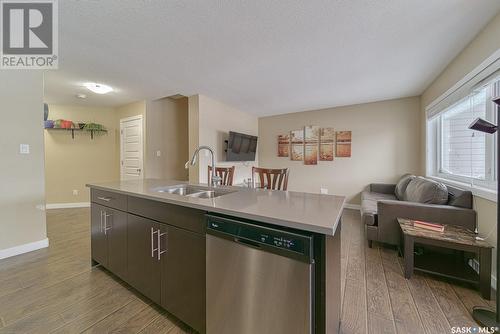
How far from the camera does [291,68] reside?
9.32ft

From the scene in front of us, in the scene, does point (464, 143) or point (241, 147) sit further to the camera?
point (241, 147)

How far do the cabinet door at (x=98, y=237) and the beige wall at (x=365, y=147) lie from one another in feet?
14.2

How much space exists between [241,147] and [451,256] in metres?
4.00

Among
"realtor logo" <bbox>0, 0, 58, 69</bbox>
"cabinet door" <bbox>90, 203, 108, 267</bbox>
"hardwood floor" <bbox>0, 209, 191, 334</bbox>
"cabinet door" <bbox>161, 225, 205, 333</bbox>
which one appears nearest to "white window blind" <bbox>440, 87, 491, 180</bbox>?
"cabinet door" <bbox>161, 225, 205, 333</bbox>

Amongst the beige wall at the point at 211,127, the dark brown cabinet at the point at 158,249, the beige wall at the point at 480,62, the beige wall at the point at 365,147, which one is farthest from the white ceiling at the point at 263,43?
the dark brown cabinet at the point at 158,249

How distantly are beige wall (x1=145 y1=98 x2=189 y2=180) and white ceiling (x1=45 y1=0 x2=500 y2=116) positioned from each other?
39.1 inches

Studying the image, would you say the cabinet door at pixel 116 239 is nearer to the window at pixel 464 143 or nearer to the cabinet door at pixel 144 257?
the cabinet door at pixel 144 257

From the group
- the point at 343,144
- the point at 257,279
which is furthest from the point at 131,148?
A: the point at 343,144

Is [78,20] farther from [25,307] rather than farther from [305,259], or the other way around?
[305,259]

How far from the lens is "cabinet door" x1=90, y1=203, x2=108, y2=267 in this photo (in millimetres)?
1998

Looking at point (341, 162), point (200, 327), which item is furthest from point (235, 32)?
point (341, 162)

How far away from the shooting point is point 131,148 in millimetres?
4730

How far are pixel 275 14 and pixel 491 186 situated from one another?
8.41ft

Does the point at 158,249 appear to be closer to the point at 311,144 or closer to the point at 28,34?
the point at 28,34
